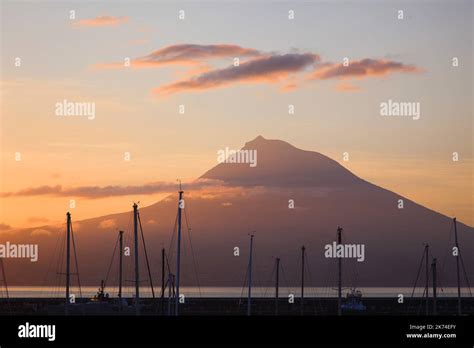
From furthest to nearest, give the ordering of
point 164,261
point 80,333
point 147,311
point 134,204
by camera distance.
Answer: point 147,311 < point 164,261 < point 134,204 < point 80,333

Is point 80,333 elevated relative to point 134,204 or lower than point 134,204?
lower

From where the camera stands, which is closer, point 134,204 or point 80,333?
point 80,333

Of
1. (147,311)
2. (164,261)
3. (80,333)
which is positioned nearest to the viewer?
(80,333)

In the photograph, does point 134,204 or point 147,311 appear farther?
point 147,311

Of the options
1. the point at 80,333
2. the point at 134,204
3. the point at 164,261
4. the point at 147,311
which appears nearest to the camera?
the point at 80,333

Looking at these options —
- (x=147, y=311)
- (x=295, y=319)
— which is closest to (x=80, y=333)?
(x=295, y=319)

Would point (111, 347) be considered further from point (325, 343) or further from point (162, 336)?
point (325, 343)

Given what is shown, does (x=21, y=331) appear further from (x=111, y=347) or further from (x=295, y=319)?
(x=295, y=319)


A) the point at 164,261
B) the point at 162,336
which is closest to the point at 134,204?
the point at 164,261

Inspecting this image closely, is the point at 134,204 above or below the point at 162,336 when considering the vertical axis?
above
